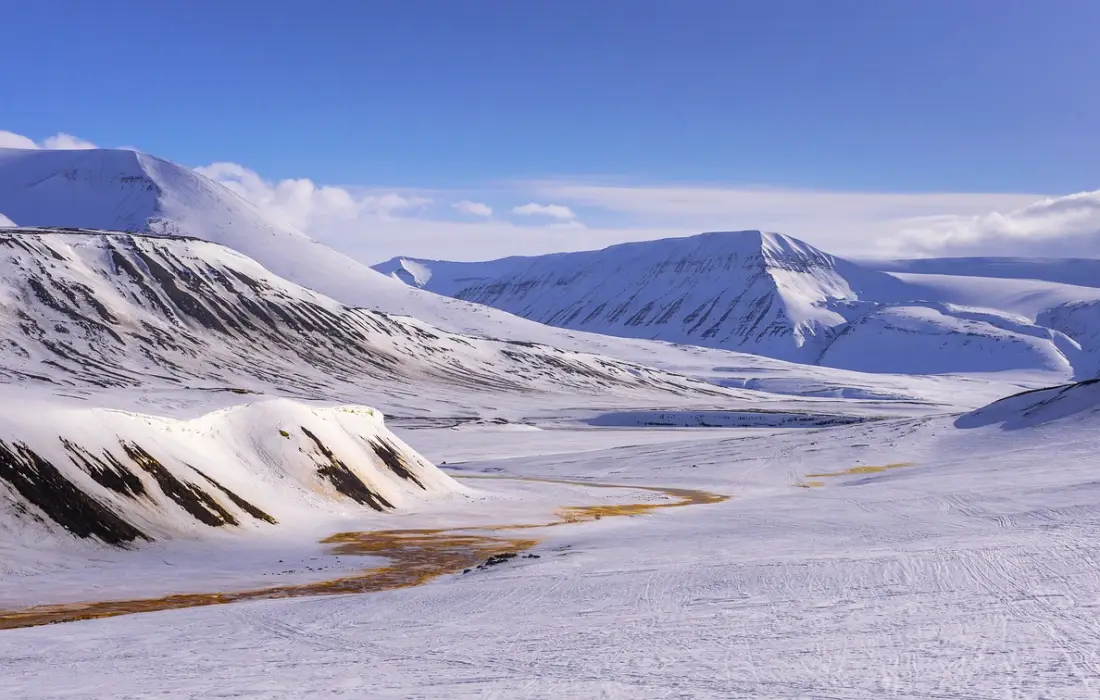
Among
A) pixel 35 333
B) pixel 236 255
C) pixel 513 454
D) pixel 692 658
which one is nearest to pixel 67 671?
pixel 692 658

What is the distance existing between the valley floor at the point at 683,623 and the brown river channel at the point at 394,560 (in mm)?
1165

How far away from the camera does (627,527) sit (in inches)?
1296

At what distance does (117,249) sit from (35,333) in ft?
128

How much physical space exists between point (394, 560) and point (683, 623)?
13447 mm

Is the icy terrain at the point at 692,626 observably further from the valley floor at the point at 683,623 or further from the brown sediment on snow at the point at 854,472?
the brown sediment on snow at the point at 854,472

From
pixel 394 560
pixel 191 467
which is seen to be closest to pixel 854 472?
pixel 394 560

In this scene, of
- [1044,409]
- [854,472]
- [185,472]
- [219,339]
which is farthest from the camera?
[219,339]

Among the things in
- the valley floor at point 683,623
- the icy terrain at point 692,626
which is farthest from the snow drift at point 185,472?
the icy terrain at point 692,626

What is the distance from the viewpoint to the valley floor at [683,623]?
12633 mm

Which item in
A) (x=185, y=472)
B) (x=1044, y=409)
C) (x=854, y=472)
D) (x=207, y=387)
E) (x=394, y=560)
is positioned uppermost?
(x=185, y=472)

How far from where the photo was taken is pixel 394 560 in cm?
2788

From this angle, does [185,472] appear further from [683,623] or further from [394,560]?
[683,623]

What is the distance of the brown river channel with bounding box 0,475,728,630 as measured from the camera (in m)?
21.0

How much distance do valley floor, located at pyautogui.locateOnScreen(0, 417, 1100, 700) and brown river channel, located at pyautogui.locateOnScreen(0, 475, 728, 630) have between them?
1165 mm
